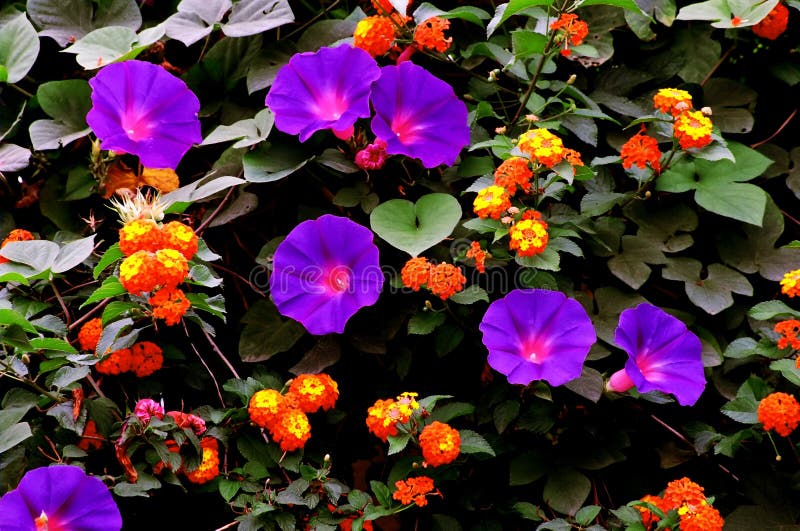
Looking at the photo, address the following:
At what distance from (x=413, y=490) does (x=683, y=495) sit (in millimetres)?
442

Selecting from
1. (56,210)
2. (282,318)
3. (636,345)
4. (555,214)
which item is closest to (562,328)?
(636,345)

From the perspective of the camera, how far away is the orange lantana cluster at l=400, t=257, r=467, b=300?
1537 millimetres

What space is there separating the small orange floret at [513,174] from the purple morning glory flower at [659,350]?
0.99 feet

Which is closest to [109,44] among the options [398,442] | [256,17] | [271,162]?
[256,17]

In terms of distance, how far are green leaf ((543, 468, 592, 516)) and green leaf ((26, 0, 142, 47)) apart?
1.37 m

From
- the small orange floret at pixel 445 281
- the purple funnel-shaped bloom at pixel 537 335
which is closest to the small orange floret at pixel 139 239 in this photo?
the small orange floret at pixel 445 281

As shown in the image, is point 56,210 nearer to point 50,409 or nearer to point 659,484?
point 50,409

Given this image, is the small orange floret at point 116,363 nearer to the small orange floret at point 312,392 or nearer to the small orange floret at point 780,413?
the small orange floret at point 312,392

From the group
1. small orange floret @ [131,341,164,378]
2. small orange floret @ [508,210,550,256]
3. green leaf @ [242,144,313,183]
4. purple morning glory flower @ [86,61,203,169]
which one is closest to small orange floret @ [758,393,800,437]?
small orange floret @ [508,210,550,256]

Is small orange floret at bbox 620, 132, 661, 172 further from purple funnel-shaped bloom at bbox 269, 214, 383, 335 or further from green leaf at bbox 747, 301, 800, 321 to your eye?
purple funnel-shaped bloom at bbox 269, 214, 383, 335

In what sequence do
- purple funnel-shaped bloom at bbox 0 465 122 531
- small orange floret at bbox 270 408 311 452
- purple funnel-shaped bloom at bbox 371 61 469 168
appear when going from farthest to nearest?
purple funnel-shaped bloom at bbox 371 61 469 168
small orange floret at bbox 270 408 311 452
purple funnel-shaped bloom at bbox 0 465 122 531

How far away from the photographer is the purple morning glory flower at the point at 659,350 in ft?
5.14

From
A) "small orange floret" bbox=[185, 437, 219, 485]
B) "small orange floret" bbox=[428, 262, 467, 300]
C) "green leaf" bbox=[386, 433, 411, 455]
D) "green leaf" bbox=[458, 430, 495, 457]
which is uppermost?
"small orange floret" bbox=[428, 262, 467, 300]

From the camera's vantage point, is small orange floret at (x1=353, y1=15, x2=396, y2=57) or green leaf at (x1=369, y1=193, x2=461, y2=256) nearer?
green leaf at (x1=369, y1=193, x2=461, y2=256)
